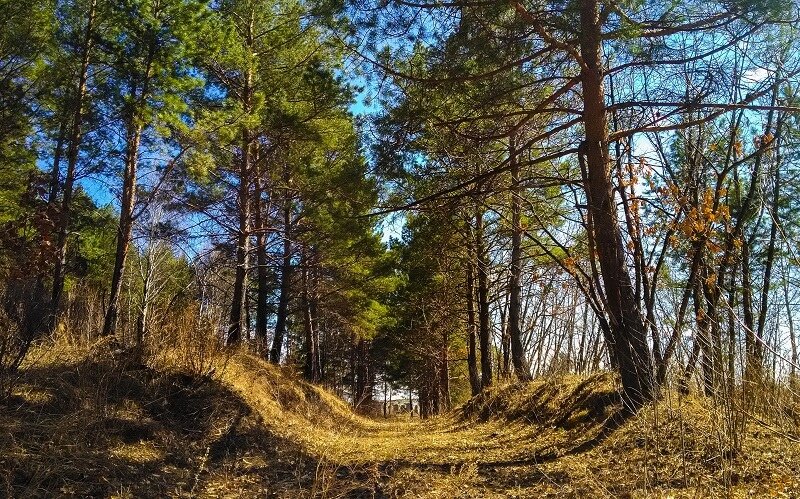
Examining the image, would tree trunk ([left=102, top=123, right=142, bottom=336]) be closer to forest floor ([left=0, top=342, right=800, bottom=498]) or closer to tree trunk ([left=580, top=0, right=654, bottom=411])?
forest floor ([left=0, top=342, right=800, bottom=498])

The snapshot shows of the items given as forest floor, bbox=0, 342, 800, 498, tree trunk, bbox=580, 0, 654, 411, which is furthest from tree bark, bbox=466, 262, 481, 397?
tree trunk, bbox=580, 0, 654, 411

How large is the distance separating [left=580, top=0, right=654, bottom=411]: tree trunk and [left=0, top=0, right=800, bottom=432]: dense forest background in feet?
0.10

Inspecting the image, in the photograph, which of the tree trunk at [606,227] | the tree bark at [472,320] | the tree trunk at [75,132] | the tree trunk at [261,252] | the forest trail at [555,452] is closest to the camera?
the forest trail at [555,452]

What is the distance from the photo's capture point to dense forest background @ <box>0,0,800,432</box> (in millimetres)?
5801

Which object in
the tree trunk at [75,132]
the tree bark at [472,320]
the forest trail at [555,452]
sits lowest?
the forest trail at [555,452]

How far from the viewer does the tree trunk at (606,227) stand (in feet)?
21.0

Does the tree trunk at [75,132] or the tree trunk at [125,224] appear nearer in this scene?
the tree trunk at [125,224]

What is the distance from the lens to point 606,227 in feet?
21.7

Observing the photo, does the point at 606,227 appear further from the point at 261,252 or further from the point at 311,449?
the point at 261,252

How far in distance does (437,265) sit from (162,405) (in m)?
10.1

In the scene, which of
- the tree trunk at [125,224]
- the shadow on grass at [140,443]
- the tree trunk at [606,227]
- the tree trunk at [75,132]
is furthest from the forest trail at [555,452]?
the tree trunk at [75,132]

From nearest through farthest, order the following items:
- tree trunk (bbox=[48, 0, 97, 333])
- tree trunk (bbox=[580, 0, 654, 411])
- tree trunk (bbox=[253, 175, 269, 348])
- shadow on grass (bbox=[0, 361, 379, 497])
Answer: shadow on grass (bbox=[0, 361, 379, 497]) → tree trunk (bbox=[580, 0, 654, 411]) → tree trunk (bbox=[48, 0, 97, 333]) → tree trunk (bbox=[253, 175, 269, 348])

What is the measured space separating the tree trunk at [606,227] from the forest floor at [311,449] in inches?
32.6

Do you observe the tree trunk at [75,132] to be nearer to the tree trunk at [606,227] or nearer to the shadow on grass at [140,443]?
the shadow on grass at [140,443]
